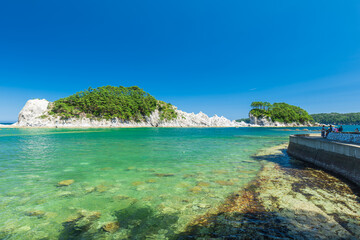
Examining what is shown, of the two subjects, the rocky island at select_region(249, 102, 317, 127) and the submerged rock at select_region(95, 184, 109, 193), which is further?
the rocky island at select_region(249, 102, 317, 127)

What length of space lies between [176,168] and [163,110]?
141168 mm

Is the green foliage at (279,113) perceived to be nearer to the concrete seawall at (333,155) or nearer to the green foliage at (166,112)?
the green foliage at (166,112)

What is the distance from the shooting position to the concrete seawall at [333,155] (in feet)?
31.4

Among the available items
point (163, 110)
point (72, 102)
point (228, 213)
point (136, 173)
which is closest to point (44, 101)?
point (72, 102)

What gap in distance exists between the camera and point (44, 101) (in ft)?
368

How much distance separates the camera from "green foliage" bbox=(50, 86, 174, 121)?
10927 cm

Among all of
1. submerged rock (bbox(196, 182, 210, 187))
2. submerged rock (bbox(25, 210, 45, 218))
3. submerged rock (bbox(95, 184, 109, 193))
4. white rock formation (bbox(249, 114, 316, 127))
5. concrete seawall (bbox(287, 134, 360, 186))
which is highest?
white rock formation (bbox(249, 114, 316, 127))

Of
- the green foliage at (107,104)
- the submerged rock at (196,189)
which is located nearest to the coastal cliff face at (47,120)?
the green foliage at (107,104)

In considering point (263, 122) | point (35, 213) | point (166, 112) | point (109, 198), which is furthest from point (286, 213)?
point (263, 122)

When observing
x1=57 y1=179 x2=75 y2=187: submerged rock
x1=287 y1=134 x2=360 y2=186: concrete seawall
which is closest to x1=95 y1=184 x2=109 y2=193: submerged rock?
x1=57 y1=179 x2=75 y2=187: submerged rock

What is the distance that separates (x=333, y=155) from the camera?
1186 centimetres

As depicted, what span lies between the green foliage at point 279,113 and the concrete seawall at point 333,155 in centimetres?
16849

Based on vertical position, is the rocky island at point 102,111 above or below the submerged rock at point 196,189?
above

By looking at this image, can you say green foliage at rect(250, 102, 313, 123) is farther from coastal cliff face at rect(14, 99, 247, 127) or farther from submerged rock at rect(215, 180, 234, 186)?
submerged rock at rect(215, 180, 234, 186)
